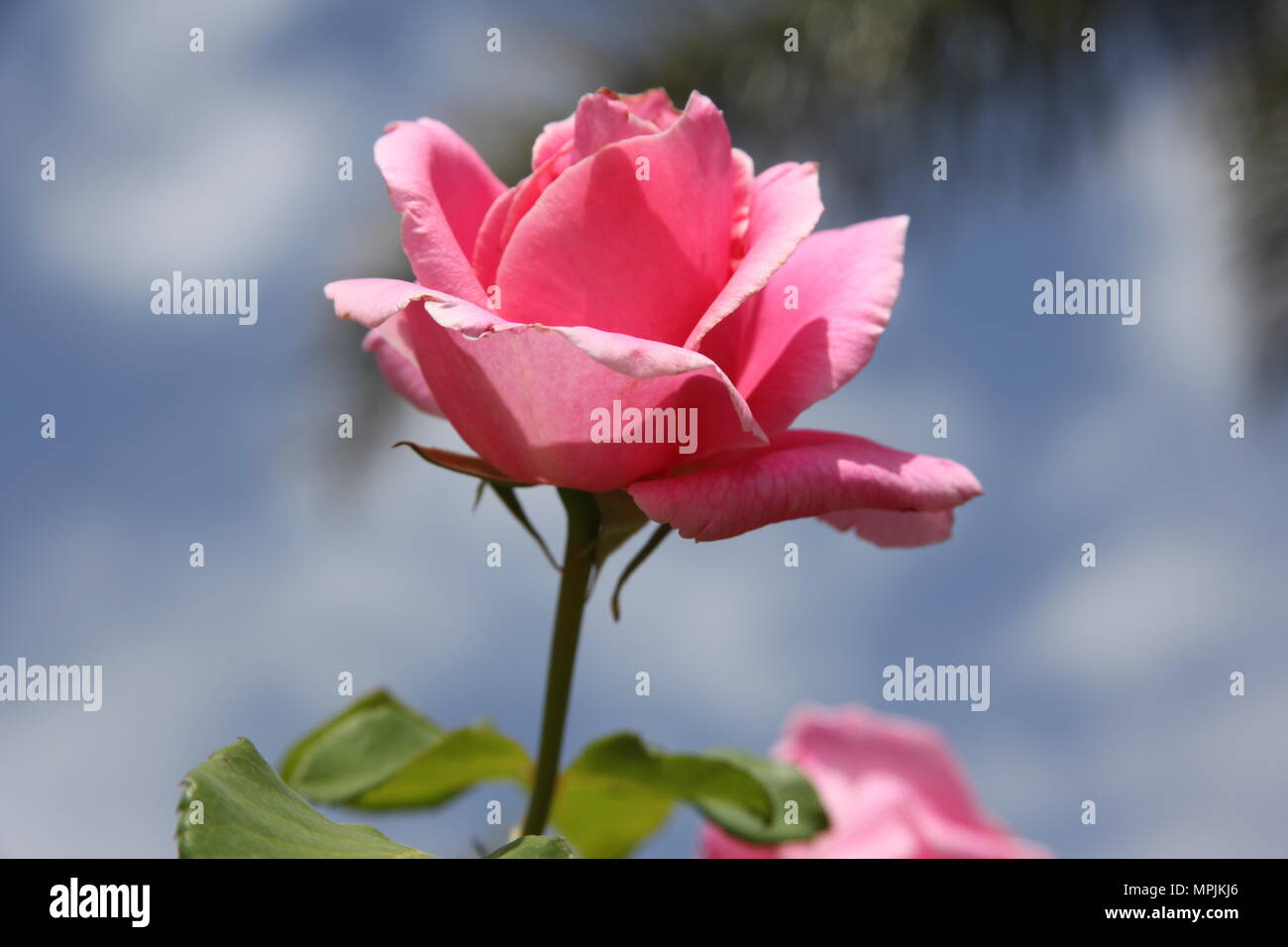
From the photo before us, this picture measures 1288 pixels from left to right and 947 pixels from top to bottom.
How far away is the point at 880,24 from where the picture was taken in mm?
3814

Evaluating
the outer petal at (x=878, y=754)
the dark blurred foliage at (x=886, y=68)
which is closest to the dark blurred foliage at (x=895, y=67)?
the dark blurred foliage at (x=886, y=68)

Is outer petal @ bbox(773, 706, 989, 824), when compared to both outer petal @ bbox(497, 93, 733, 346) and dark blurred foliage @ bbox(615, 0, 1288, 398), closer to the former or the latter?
outer petal @ bbox(497, 93, 733, 346)

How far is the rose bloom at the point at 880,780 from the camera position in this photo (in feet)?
2.84

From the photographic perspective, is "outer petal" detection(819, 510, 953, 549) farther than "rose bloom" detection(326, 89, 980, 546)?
Yes

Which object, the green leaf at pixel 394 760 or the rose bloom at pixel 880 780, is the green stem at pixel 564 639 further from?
the rose bloom at pixel 880 780

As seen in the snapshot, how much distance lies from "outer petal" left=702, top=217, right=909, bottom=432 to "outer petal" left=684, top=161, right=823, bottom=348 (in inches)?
1.0

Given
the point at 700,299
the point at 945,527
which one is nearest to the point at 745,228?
the point at 700,299

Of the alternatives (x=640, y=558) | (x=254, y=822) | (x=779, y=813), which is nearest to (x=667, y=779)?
(x=779, y=813)

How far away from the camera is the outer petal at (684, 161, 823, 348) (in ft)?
1.36

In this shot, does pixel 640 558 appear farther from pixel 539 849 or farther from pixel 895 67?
pixel 895 67

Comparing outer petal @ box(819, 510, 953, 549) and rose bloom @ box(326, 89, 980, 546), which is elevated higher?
rose bloom @ box(326, 89, 980, 546)

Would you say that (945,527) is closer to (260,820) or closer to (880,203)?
(260,820)

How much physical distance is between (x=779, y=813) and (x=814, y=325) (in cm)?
26

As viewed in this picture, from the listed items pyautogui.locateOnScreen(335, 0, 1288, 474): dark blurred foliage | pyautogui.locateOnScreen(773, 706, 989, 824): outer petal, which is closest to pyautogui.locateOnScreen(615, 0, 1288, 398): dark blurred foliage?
pyautogui.locateOnScreen(335, 0, 1288, 474): dark blurred foliage
